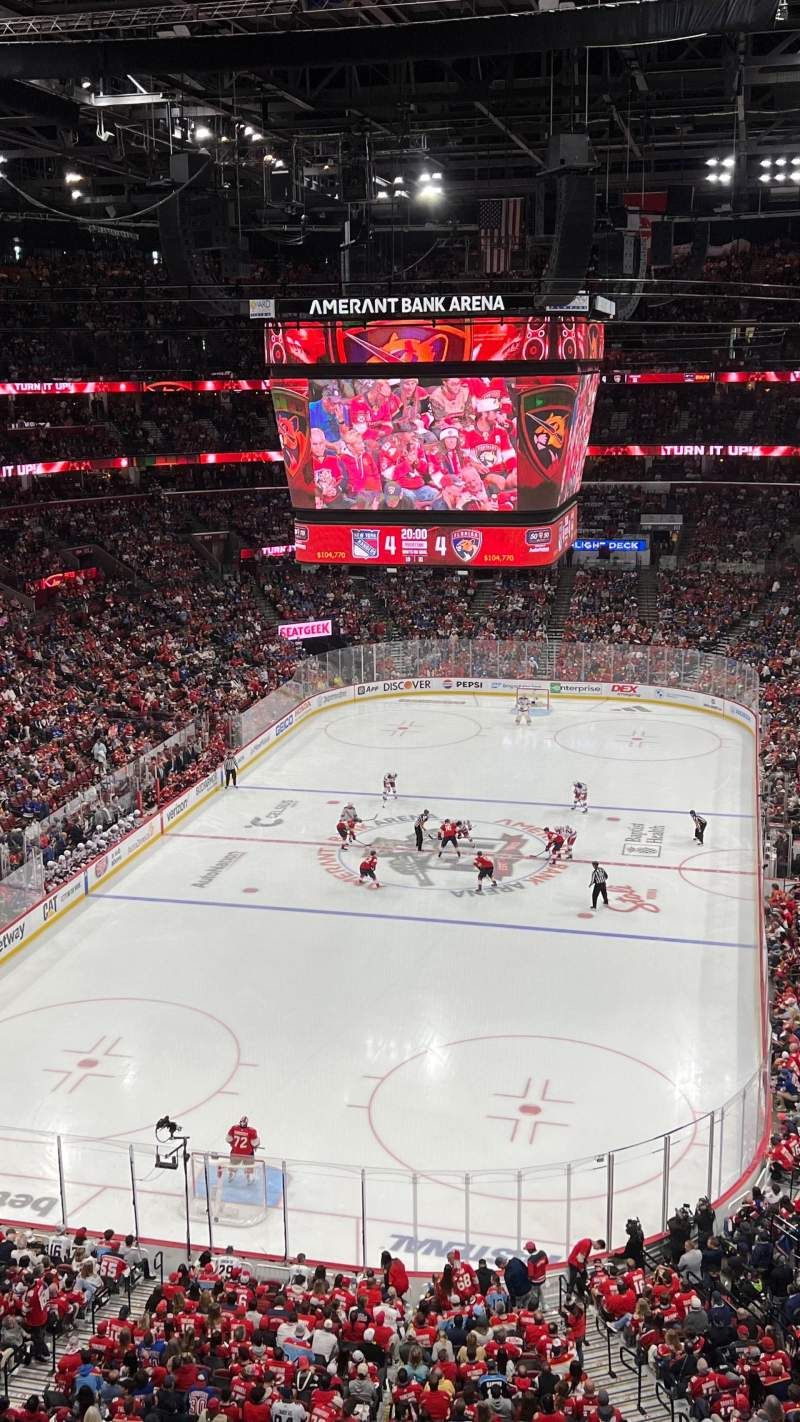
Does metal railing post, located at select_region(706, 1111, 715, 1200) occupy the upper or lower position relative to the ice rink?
upper

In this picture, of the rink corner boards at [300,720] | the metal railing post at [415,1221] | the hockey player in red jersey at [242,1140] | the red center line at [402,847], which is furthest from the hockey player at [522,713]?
the metal railing post at [415,1221]

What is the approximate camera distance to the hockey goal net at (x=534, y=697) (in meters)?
38.1

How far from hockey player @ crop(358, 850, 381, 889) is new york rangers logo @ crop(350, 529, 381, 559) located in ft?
19.0

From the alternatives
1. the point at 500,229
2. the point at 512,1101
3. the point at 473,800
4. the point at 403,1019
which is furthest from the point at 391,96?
the point at 512,1101

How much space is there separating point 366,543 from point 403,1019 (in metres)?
10.2

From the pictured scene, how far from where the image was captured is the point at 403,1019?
1834 centimetres

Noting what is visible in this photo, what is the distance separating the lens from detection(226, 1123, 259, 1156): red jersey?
13.8 meters

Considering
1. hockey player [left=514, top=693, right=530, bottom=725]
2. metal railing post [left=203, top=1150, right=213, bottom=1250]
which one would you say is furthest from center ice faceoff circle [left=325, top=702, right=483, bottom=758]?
metal railing post [left=203, top=1150, right=213, bottom=1250]

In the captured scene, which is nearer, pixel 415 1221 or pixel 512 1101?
pixel 415 1221

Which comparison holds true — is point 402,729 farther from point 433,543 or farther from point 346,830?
point 433,543

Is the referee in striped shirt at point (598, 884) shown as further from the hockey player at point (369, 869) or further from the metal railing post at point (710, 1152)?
the metal railing post at point (710, 1152)

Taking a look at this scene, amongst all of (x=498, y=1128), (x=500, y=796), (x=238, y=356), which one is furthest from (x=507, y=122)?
(x=238, y=356)

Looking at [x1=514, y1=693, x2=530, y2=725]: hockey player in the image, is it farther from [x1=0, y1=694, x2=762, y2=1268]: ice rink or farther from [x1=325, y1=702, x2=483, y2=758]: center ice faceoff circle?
[x1=0, y1=694, x2=762, y2=1268]: ice rink

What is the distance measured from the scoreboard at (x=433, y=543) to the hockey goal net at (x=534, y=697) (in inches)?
503
